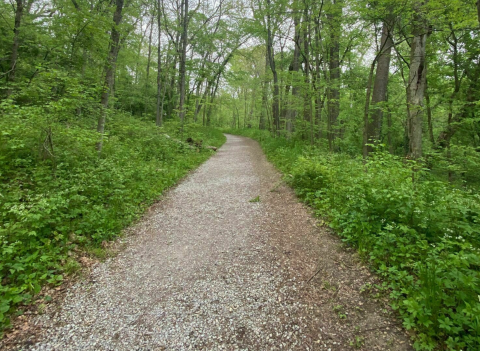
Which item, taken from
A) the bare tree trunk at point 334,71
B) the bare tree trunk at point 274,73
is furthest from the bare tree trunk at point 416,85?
the bare tree trunk at point 274,73

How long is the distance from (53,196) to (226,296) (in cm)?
328

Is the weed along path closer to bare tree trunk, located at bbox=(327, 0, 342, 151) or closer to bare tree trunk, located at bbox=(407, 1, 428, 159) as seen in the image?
bare tree trunk, located at bbox=(407, 1, 428, 159)

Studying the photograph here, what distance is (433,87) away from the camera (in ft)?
29.1

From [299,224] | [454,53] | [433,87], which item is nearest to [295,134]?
[433,87]

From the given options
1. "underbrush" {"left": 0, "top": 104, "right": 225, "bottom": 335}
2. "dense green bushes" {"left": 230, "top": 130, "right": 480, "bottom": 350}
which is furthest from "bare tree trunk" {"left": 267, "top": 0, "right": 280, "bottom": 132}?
"dense green bushes" {"left": 230, "top": 130, "right": 480, "bottom": 350}

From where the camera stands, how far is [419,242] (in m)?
2.71

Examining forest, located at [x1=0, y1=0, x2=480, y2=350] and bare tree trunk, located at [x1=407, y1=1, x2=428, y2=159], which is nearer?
forest, located at [x1=0, y1=0, x2=480, y2=350]

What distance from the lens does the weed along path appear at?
212cm

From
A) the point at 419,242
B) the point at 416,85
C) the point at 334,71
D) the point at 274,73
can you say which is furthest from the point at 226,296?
the point at 274,73

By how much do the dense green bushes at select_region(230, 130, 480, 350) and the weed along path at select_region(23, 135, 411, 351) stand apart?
26cm

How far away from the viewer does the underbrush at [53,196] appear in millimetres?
2742

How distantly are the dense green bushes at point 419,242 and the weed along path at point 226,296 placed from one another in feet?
0.85

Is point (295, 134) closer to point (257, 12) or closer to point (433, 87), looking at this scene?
point (433, 87)

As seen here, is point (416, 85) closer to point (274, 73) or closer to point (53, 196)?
point (53, 196)
